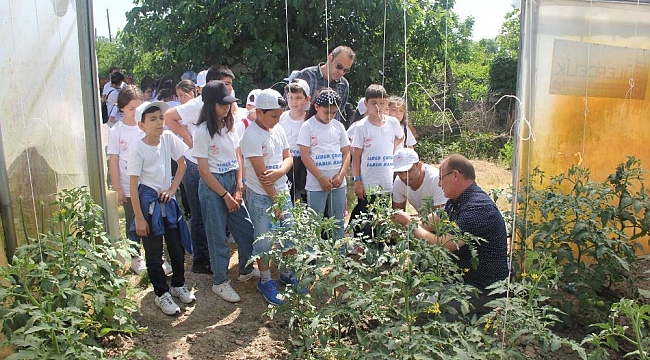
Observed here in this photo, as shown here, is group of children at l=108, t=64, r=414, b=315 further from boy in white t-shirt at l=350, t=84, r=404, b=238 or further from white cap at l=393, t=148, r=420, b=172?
white cap at l=393, t=148, r=420, b=172

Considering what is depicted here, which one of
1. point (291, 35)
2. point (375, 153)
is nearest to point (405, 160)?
point (375, 153)

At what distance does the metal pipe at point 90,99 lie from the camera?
353cm

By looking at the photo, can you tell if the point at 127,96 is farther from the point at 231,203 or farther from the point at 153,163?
the point at 231,203

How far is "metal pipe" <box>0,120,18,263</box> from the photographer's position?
3.01 meters

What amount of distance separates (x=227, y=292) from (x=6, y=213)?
1.40m

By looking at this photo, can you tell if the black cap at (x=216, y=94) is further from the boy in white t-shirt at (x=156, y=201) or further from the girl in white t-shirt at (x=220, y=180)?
the boy in white t-shirt at (x=156, y=201)

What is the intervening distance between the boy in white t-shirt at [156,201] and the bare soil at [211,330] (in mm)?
129

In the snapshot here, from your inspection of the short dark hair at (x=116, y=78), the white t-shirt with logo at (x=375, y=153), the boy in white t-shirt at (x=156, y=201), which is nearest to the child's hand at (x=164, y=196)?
the boy in white t-shirt at (x=156, y=201)

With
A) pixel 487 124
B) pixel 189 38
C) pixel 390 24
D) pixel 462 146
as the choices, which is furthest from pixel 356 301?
pixel 487 124

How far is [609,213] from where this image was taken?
11.3ft

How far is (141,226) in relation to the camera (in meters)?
3.55

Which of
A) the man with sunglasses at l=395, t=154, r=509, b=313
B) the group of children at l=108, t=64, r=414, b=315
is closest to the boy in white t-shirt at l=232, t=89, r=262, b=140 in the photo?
the group of children at l=108, t=64, r=414, b=315

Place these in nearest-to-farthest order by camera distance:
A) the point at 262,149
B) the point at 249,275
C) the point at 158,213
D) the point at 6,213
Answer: the point at 6,213, the point at 158,213, the point at 262,149, the point at 249,275

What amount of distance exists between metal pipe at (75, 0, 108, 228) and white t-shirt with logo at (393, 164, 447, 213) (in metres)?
1.90
